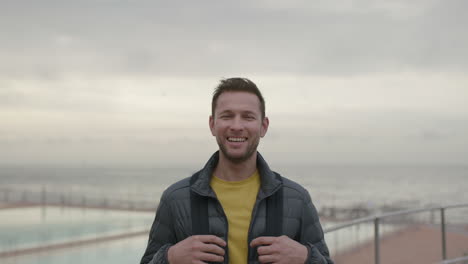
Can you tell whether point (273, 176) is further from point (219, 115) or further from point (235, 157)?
point (219, 115)

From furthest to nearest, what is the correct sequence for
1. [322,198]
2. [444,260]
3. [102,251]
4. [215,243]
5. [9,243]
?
[322,198]
[9,243]
[102,251]
[444,260]
[215,243]

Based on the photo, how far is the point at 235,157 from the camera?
1713 millimetres

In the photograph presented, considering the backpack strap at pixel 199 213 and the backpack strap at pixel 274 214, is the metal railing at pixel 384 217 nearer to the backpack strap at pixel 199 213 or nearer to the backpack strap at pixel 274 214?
the backpack strap at pixel 274 214

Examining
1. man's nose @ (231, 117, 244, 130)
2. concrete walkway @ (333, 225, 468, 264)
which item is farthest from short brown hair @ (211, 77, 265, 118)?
concrete walkway @ (333, 225, 468, 264)

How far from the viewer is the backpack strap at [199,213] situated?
170 centimetres

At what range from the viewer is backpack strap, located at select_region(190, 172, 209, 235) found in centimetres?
170

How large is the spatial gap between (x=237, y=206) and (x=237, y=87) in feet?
1.43

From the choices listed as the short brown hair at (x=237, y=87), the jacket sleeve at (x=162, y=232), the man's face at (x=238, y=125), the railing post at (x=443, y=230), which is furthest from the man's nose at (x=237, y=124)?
the railing post at (x=443, y=230)

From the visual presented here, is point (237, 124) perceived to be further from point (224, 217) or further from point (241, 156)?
point (224, 217)

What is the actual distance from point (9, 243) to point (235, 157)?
63.3 ft

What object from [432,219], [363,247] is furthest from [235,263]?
[432,219]

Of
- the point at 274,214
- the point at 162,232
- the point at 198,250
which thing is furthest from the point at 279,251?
the point at 162,232

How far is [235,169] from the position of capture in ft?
5.83

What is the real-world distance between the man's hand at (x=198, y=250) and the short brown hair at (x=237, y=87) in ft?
1.62
